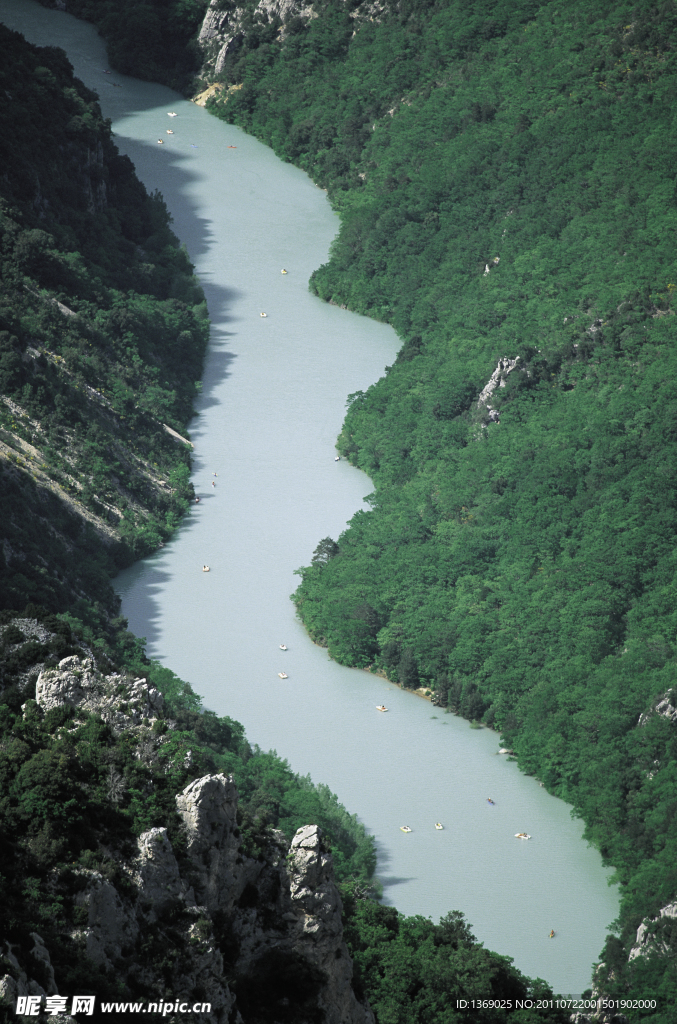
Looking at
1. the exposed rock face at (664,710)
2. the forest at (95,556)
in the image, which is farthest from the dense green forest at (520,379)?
the forest at (95,556)

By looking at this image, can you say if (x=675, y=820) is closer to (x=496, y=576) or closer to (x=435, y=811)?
(x=435, y=811)

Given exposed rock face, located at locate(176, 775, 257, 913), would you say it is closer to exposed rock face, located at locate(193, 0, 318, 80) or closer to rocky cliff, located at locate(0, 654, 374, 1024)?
rocky cliff, located at locate(0, 654, 374, 1024)

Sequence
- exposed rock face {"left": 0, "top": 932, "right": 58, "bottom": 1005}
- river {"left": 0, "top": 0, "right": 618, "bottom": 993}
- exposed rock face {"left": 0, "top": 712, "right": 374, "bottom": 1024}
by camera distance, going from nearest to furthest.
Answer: exposed rock face {"left": 0, "top": 932, "right": 58, "bottom": 1005}
exposed rock face {"left": 0, "top": 712, "right": 374, "bottom": 1024}
river {"left": 0, "top": 0, "right": 618, "bottom": 993}

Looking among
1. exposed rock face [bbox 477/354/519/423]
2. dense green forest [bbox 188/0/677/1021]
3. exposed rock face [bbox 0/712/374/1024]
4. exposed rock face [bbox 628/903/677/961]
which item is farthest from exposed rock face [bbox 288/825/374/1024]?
exposed rock face [bbox 477/354/519/423]

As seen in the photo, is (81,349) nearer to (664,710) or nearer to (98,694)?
(664,710)

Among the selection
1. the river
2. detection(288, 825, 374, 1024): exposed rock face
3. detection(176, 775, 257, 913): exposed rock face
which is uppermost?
detection(176, 775, 257, 913): exposed rock face

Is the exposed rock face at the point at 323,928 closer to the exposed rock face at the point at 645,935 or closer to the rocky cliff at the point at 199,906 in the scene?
the rocky cliff at the point at 199,906
